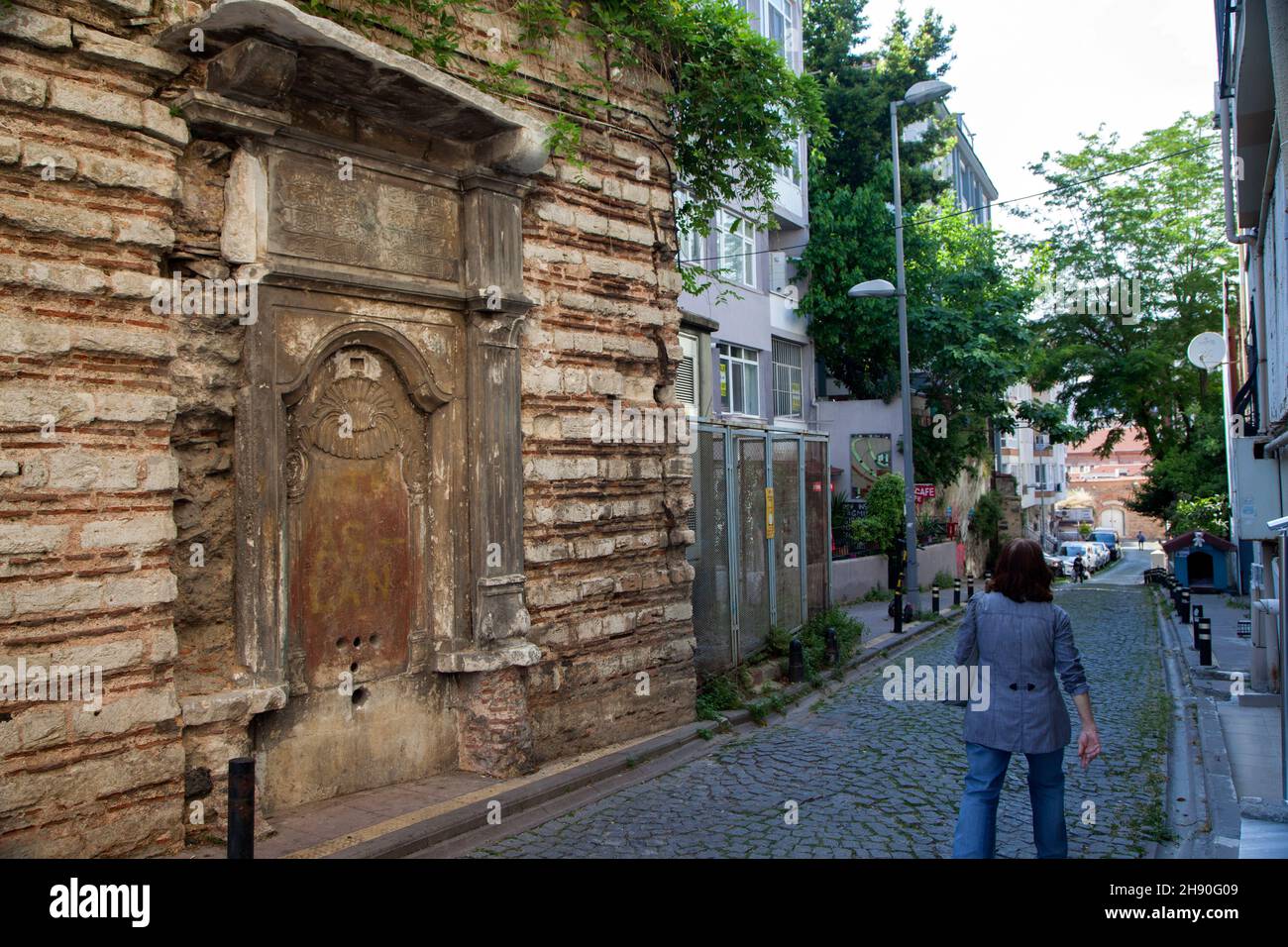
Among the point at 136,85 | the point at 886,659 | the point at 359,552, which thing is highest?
the point at 136,85

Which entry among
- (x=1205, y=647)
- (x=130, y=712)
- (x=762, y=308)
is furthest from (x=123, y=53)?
(x=762, y=308)

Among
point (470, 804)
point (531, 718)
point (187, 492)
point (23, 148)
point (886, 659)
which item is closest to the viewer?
point (23, 148)

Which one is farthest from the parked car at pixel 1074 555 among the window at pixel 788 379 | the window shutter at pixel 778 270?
the window shutter at pixel 778 270

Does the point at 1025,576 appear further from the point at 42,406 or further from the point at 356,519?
the point at 42,406

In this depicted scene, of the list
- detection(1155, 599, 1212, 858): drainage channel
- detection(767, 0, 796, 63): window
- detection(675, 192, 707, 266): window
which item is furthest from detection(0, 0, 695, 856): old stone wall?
detection(767, 0, 796, 63): window

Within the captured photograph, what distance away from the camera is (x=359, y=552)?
7230 millimetres

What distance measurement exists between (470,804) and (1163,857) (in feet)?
14.1

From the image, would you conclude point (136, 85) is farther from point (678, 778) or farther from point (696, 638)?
point (696, 638)

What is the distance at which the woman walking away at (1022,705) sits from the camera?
524cm

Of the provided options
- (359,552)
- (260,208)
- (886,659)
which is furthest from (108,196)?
(886,659)

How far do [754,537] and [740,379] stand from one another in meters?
13.0

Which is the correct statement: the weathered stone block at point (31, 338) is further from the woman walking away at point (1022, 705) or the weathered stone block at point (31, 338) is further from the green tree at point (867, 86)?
the green tree at point (867, 86)

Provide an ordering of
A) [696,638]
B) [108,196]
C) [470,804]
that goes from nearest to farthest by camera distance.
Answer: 1. [108,196]
2. [470,804]
3. [696,638]

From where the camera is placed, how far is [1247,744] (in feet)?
31.7
